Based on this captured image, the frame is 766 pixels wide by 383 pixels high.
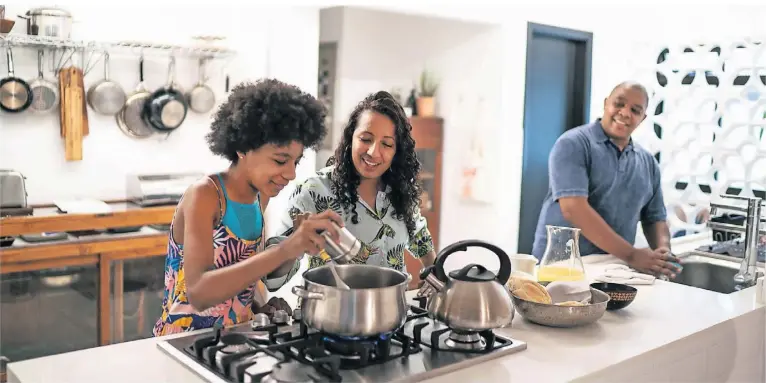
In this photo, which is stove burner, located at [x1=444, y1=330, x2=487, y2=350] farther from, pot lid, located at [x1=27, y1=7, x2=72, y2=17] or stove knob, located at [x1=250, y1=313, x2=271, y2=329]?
pot lid, located at [x1=27, y1=7, x2=72, y2=17]

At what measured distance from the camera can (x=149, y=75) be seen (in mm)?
3914

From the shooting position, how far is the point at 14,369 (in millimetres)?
1415

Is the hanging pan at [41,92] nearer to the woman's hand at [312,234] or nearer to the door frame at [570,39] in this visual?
the woman's hand at [312,234]

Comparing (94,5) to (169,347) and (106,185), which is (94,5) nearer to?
(106,185)

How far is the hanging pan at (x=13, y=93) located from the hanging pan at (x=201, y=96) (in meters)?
0.84

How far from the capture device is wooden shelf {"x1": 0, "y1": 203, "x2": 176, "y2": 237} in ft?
10.6

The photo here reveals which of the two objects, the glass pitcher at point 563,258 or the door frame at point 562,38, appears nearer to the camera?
the glass pitcher at point 563,258

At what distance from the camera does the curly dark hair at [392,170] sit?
6.73 feet

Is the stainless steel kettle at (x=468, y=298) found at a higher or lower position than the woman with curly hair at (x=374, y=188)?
lower

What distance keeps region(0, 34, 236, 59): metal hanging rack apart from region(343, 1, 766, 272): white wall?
1263 mm

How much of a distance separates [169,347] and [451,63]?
390 cm

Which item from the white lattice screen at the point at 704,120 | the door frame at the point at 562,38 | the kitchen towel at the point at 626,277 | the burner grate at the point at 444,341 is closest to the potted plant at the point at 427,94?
the door frame at the point at 562,38

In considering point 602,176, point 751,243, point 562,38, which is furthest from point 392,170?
point 562,38

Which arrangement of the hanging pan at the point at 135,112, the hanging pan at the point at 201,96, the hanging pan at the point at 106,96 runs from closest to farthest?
the hanging pan at the point at 106,96 < the hanging pan at the point at 135,112 < the hanging pan at the point at 201,96
